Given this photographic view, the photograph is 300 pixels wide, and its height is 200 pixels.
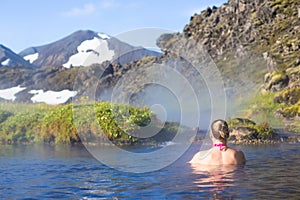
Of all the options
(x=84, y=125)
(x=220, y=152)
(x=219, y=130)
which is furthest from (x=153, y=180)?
(x=84, y=125)

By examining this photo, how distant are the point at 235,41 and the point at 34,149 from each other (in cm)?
10819

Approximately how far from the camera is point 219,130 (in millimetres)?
15680

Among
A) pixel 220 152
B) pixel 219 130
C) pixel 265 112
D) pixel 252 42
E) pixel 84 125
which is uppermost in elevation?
pixel 252 42

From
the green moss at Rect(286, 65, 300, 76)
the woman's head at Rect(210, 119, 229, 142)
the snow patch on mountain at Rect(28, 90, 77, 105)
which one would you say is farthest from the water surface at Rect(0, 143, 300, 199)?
the snow patch on mountain at Rect(28, 90, 77, 105)

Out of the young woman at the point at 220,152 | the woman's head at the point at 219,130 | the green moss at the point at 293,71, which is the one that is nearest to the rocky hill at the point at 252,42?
the green moss at the point at 293,71

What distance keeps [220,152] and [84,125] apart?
14916 mm

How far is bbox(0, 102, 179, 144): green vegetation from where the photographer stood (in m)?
29.5

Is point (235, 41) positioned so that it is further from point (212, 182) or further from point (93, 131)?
point (212, 182)

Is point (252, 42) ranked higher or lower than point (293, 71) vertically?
higher

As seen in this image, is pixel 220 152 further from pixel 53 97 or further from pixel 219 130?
pixel 53 97

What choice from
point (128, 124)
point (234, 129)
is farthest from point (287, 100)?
point (128, 124)

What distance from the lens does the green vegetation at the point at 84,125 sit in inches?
1162

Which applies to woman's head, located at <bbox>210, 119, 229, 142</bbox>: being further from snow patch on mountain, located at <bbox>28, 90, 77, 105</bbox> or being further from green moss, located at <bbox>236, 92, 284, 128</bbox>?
snow patch on mountain, located at <bbox>28, 90, 77, 105</bbox>

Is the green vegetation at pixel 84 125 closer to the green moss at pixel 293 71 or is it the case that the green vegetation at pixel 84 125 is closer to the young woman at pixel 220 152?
the young woman at pixel 220 152
